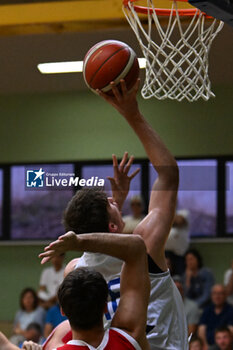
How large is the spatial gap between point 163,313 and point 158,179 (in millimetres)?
441

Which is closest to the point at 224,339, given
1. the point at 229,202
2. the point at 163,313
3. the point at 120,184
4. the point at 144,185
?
the point at 144,185

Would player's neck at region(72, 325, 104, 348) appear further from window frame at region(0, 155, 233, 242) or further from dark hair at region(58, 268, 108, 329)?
window frame at region(0, 155, 233, 242)

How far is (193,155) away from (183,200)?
0.71 meters

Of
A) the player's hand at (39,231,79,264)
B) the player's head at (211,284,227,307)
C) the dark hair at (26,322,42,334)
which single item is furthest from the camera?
the dark hair at (26,322,42,334)

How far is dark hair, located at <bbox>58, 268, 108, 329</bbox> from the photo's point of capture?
2037 millimetres

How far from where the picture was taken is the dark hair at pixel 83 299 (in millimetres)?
2037

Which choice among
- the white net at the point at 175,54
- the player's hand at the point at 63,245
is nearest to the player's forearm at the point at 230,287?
the white net at the point at 175,54

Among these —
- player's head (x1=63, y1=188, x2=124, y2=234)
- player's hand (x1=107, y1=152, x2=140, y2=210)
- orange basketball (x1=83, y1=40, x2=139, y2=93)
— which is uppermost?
orange basketball (x1=83, y1=40, x2=139, y2=93)

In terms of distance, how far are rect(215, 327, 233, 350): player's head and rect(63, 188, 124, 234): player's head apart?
3898 millimetres

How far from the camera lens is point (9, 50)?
6.32m

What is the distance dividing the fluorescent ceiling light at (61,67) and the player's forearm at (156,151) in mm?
4434

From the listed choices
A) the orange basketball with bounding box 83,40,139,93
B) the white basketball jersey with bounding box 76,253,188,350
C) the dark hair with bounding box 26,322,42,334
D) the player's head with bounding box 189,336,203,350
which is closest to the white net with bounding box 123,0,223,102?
the orange basketball with bounding box 83,40,139,93

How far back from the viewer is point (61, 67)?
685 cm

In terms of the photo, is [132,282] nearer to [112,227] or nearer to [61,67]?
[112,227]
